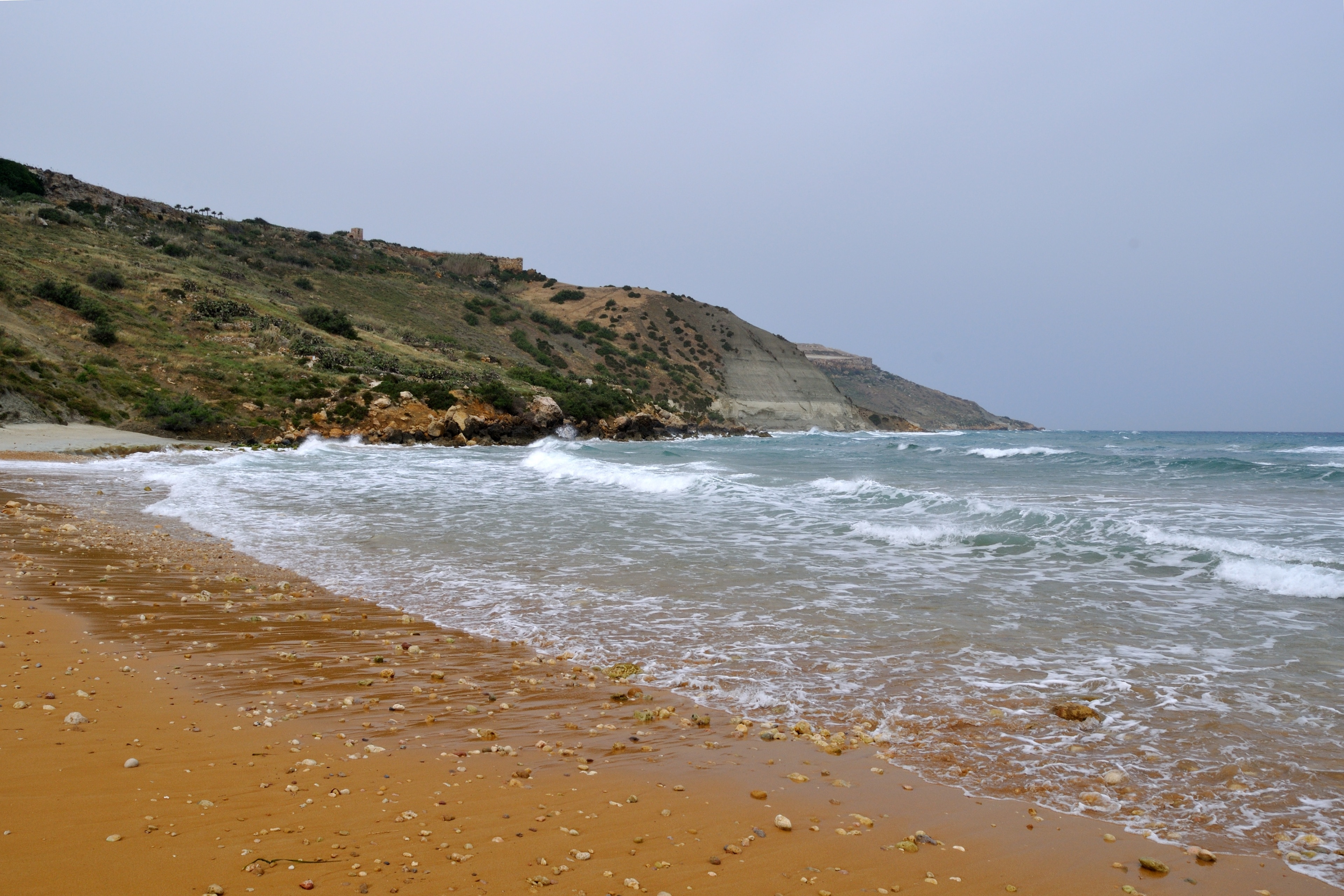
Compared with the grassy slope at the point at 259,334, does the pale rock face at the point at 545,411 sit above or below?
below

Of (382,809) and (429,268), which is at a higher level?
(429,268)

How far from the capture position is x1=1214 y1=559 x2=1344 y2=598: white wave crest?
788cm

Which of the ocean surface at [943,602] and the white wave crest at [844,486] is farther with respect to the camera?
the white wave crest at [844,486]

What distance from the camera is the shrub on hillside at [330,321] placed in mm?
42062

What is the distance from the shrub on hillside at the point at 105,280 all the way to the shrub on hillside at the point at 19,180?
23.1m

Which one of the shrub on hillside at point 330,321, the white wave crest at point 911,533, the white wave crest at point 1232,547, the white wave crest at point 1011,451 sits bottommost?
the white wave crest at point 911,533

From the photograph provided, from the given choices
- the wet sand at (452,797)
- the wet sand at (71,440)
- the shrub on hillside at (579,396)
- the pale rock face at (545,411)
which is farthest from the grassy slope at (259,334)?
the wet sand at (452,797)

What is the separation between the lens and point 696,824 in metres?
3.26

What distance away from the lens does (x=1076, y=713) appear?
4.61m

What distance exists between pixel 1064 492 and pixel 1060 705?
1581 cm

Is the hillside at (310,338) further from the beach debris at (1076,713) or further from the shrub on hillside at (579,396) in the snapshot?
the beach debris at (1076,713)

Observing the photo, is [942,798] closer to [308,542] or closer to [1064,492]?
[308,542]

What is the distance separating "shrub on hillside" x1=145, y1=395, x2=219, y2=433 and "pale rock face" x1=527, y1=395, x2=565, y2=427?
1444cm

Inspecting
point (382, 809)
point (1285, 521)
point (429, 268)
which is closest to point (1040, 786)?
point (382, 809)
